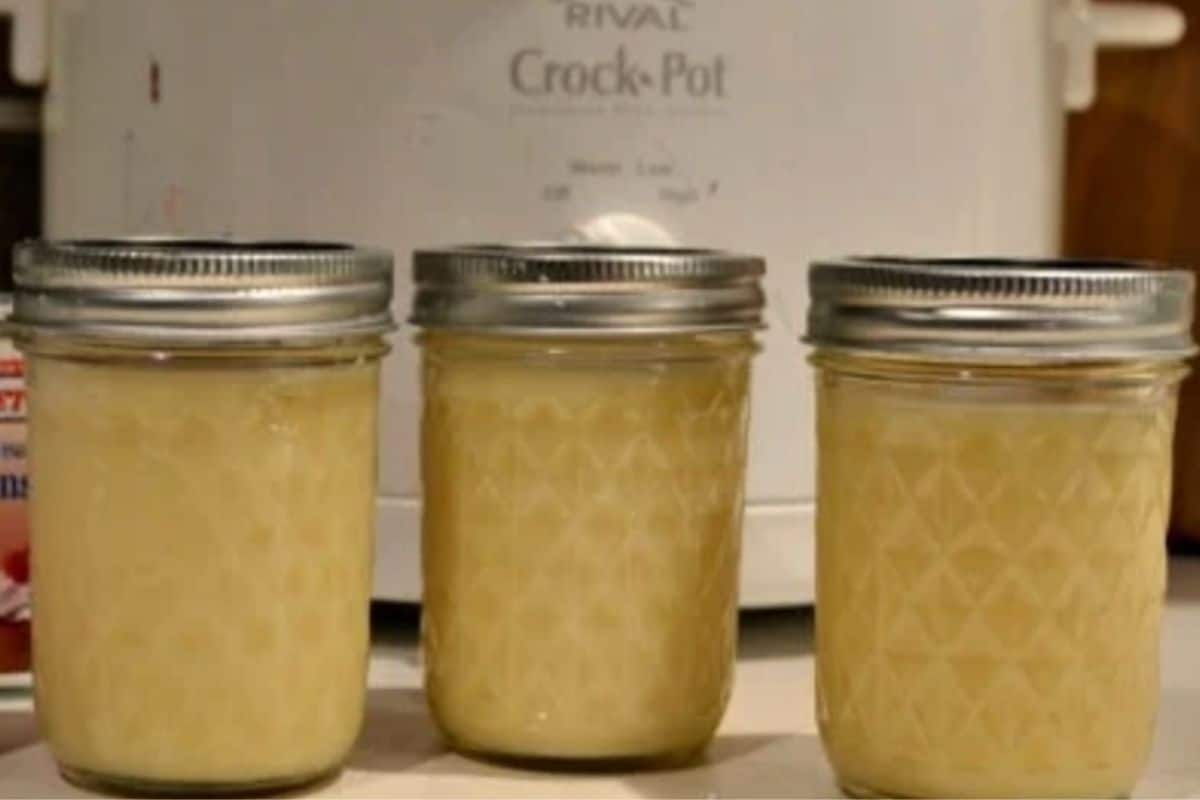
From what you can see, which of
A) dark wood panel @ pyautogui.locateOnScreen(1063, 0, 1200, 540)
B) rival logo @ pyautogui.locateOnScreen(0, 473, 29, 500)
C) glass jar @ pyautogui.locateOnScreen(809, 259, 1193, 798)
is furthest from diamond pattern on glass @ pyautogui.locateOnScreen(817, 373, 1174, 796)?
dark wood panel @ pyautogui.locateOnScreen(1063, 0, 1200, 540)

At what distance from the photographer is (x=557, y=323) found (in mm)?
595

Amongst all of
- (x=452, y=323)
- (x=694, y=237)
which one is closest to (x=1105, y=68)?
(x=694, y=237)

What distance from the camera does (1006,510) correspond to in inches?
21.8

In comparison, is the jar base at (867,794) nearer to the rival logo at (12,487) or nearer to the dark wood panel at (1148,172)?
the rival logo at (12,487)

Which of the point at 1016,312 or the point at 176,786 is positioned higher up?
the point at 1016,312

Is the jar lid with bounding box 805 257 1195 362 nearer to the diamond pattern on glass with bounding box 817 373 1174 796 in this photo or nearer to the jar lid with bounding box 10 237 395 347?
the diamond pattern on glass with bounding box 817 373 1174 796

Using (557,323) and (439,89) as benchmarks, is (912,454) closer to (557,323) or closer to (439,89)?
(557,323)

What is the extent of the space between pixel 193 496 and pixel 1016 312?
198 millimetres

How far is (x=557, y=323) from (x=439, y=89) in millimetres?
157

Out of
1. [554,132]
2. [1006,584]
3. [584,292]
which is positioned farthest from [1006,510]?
[554,132]

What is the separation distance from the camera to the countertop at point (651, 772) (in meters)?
0.60

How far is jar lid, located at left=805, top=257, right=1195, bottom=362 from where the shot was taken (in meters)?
0.55

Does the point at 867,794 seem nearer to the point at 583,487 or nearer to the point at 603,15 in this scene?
the point at 583,487

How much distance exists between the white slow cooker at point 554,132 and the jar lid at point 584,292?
0.11 metres
